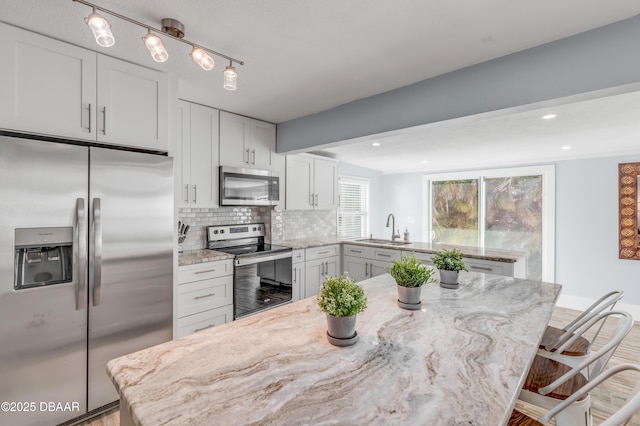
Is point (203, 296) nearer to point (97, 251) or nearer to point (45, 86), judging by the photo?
point (97, 251)

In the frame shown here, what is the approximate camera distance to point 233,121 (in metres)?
3.31

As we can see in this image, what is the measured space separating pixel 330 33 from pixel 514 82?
49.6 inches

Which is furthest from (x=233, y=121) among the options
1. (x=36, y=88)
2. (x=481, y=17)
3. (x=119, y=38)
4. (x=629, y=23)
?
(x=629, y=23)

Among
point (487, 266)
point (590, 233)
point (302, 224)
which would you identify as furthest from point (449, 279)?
point (590, 233)

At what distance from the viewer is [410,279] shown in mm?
1467

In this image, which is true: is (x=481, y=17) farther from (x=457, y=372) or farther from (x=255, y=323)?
(x=255, y=323)

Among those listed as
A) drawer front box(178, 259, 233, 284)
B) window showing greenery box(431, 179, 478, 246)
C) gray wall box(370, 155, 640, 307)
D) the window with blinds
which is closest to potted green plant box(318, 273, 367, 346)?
drawer front box(178, 259, 233, 284)

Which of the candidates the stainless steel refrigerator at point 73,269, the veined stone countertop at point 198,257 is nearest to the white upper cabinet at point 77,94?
the stainless steel refrigerator at point 73,269

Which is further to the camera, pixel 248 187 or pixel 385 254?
pixel 385 254

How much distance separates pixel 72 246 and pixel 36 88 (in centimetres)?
95

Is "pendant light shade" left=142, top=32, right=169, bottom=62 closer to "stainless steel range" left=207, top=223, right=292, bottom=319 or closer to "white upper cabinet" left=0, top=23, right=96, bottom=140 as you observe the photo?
"white upper cabinet" left=0, top=23, right=96, bottom=140

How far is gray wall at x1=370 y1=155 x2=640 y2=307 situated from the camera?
13.7 ft

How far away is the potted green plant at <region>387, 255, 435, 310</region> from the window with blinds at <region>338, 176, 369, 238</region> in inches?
157

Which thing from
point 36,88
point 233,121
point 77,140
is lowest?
point 77,140
